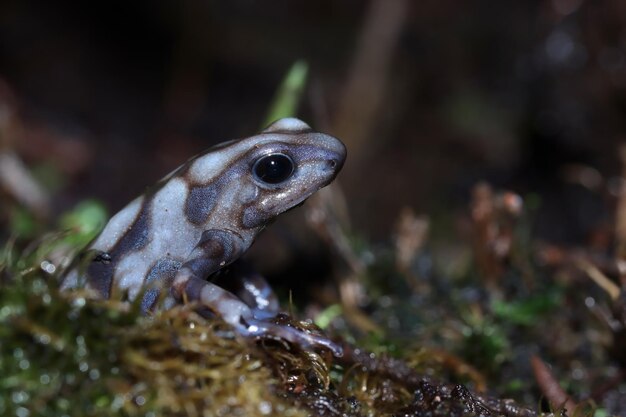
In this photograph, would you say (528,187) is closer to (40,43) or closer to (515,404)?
(515,404)

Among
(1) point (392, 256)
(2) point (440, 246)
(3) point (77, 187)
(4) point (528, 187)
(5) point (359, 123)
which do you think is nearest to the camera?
(1) point (392, 256)

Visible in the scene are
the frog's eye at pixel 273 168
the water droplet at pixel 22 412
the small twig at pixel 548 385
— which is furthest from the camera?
the small twig at pixel 548 385

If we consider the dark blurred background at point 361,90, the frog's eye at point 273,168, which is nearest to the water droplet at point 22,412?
the frog's eye at point 273,168

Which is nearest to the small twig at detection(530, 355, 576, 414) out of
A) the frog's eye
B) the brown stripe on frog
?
the frog's eye

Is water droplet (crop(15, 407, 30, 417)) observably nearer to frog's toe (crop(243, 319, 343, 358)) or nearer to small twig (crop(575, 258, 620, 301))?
frog's toe (crop(243, 319, 343, 358))

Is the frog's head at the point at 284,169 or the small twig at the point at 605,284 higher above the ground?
the frog's head at the point at 284,169

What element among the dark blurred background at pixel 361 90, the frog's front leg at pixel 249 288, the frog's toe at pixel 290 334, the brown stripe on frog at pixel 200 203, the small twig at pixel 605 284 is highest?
the brown stripe on frog at pixel 200 203

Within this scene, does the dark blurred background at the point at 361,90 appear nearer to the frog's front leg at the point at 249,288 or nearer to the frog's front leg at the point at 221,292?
the frog's front leg at the point at 249,288

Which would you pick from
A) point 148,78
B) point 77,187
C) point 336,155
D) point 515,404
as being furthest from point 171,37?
point 515,404
